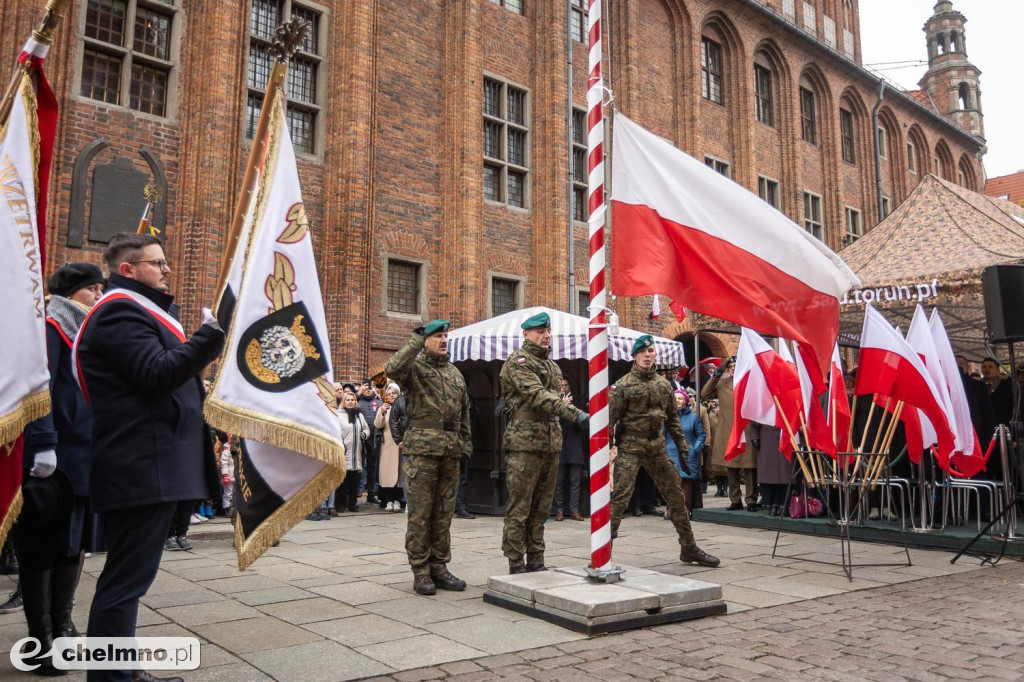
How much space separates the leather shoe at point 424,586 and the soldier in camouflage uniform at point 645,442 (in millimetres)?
1974

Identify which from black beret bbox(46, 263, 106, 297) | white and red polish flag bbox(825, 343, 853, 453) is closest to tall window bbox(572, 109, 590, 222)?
white and red polish flag bbox(825, 343, 853, 453)

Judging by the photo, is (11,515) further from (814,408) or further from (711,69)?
(711,69)

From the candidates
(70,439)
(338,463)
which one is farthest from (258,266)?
(70,439)

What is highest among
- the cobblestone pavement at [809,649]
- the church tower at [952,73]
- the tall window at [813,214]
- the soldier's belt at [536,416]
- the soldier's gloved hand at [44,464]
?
the church tower at [952,73]

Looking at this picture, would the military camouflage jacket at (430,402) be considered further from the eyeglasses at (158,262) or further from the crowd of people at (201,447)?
the eyeglasses at (158,262)

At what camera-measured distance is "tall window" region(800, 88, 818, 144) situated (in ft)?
87.4

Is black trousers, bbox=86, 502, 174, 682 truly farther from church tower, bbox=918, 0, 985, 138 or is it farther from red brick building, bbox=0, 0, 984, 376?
church tower, bbox=918, 0, 985, 138

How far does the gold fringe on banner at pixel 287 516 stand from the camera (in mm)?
3738

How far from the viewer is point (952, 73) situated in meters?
49.0

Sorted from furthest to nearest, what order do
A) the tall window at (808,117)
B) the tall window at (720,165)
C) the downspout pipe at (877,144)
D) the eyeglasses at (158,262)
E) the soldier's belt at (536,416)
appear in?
1. the downspout pipe at (877,144)
2. the tall window at (808,117)
3. the tall window at (720,165)
4. the soldier's belt at (536,416)
5. the eyeglasses at (158,262)

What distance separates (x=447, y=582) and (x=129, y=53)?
11.1 meters

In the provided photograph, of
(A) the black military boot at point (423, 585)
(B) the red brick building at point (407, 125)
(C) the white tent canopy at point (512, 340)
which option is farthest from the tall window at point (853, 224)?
(A) the black military boot at point (423, 585)

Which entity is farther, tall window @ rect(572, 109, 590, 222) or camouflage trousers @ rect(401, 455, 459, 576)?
tall window @ rect(572, 109, 590, 222)

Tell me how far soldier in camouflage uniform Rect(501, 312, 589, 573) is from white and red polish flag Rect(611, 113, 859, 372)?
1084 mm
